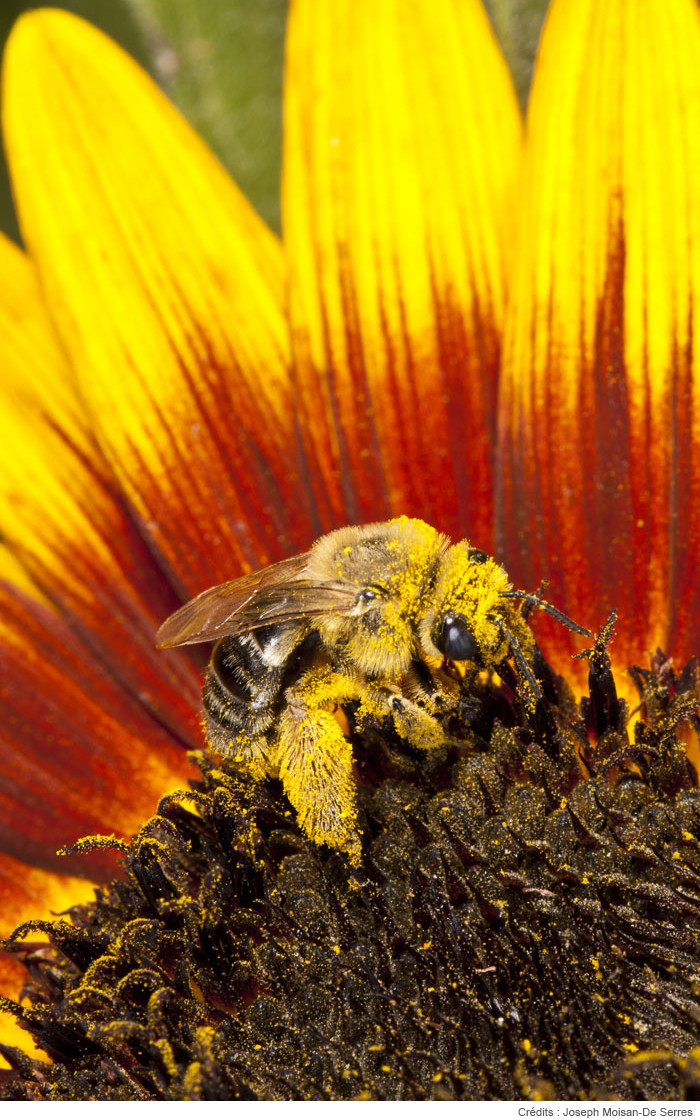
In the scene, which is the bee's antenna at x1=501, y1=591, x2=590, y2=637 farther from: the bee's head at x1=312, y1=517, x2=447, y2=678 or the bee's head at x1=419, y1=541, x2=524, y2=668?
the bee's head at x1=312, y1=517, x2=447, y2=678

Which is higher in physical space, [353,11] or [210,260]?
[353,11]

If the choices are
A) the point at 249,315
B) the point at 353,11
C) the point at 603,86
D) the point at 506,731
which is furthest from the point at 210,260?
the point at 506,731

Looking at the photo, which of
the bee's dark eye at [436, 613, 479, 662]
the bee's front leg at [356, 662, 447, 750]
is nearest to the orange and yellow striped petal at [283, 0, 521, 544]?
the bee's front leg at [356, 662, 447, 750]

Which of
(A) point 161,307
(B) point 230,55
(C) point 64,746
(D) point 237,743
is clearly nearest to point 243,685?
(D) point 237,743

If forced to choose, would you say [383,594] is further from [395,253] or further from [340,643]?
[395,253]

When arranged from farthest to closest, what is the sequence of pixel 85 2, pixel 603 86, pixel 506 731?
1. pixel 85 2
2. pixel 603 86
3. pixel 506 731

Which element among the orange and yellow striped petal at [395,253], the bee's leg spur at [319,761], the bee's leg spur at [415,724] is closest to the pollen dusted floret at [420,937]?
the bee's leg spur at [319,761]

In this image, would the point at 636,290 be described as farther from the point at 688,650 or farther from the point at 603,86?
the point at 688,650
